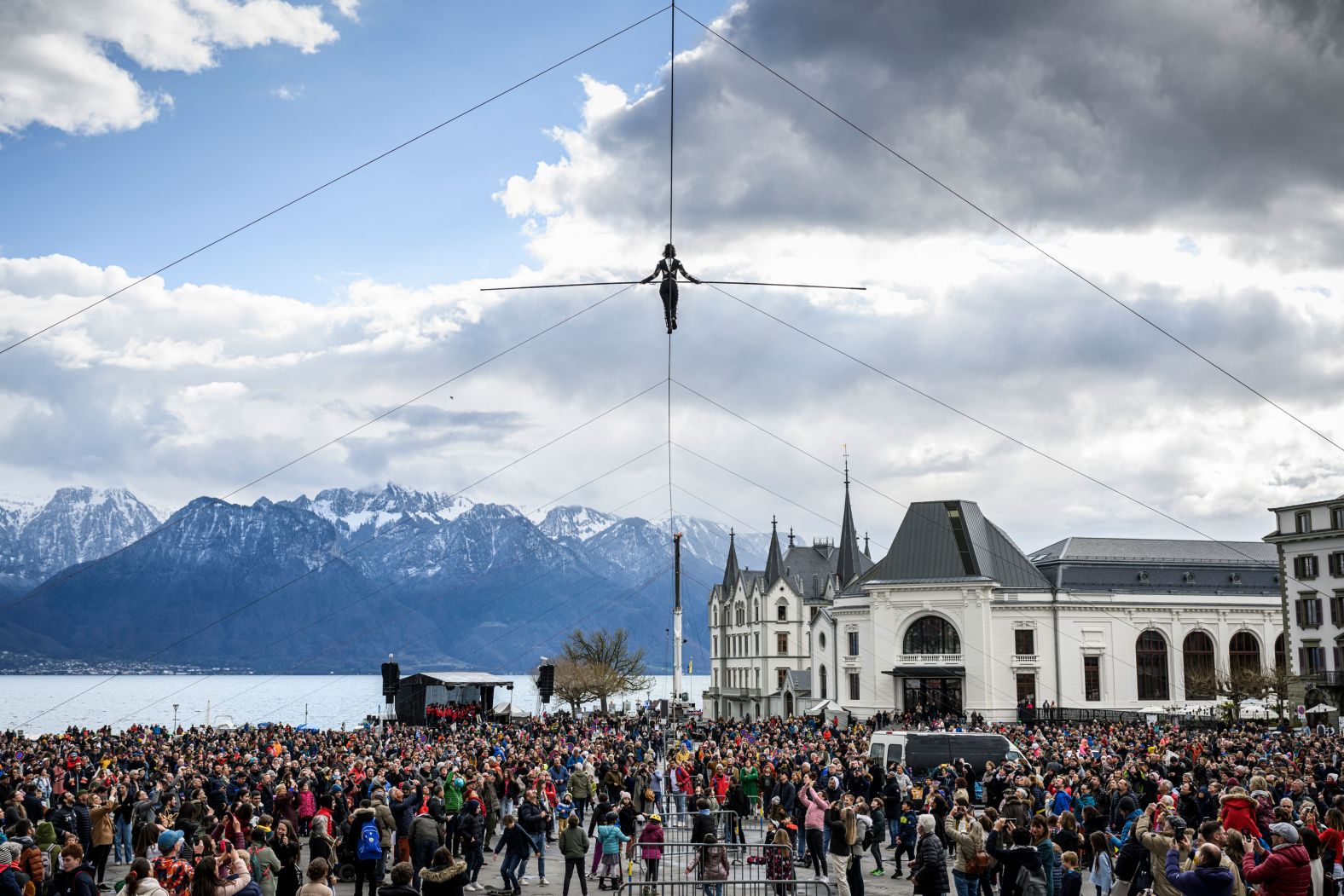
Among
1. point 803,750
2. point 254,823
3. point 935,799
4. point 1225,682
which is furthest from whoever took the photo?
point 1225,682

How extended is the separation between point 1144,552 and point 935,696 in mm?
18141

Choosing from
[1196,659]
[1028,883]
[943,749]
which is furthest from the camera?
[1196,659]

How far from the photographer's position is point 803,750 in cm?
3494

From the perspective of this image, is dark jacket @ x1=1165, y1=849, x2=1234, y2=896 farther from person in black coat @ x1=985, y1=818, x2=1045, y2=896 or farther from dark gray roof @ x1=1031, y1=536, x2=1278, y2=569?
dark gray roof @ x1=1031, y1=536, x2=1278, y2=569

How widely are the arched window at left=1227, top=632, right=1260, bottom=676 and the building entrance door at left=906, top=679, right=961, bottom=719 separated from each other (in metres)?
17.0

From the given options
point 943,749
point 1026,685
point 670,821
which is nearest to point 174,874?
point 670,821

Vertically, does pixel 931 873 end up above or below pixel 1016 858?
below

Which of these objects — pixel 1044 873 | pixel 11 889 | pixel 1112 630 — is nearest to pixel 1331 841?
pixel 1044 873

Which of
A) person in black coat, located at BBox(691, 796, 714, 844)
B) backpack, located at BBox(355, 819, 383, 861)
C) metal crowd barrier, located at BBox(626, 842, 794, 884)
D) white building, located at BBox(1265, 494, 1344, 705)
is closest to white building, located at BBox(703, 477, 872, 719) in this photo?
white building, located at BBox(1265, 494, 1344, 705)

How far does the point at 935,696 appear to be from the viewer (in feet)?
244

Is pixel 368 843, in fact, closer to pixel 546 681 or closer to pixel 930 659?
pixel 546 681

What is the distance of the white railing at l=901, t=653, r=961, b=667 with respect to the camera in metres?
73.6

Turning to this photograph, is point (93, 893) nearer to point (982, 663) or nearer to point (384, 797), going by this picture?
point (384, 797)

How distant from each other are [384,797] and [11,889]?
748cm
